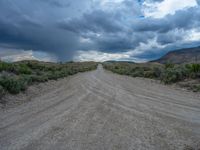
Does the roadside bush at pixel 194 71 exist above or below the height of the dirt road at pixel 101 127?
above

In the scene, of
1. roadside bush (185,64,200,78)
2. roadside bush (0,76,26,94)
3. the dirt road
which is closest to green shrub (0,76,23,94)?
roadside bush (0,76,26,94)

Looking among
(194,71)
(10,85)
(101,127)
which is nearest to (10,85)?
(10,85)

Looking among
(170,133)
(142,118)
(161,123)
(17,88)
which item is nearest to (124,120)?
(142,118)

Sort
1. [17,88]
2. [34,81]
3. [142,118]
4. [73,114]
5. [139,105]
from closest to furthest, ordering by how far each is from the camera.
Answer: [142,118], [73,114], [139,105], [17,88], [34,81]

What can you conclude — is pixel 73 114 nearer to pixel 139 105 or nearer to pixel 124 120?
pixel 124 120

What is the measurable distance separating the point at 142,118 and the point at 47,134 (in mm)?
3040

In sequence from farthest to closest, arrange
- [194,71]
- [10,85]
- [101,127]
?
[194,71]
[10,85]
[101,127]

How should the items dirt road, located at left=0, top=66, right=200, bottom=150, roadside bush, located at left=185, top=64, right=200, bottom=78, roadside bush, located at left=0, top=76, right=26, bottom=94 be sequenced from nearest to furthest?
dirt road, located at left=0, top=66, right=200, bottom=150 → roadside bush, located at left=0, top=76, right=26, bottom=94 → roadside bush, located at left=185, top=64, right=200, bottom=78

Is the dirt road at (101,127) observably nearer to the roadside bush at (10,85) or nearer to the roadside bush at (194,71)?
the roadside bush at (10,85)

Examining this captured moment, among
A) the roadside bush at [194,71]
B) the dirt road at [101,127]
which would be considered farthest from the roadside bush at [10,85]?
the roadside bush at [194,71]

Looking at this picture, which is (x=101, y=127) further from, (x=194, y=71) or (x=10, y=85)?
(x=194, y=71)

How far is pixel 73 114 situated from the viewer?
7.11m

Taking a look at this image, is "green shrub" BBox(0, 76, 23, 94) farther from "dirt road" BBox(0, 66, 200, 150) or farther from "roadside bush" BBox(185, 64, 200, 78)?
"roadside bush" BBox(185, 64, 200, 78)

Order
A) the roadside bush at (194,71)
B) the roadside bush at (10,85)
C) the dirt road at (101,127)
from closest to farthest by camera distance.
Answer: the dirt road at (101,127) < the roadside bush at (10,85) < the roadside bush at (194,71)
